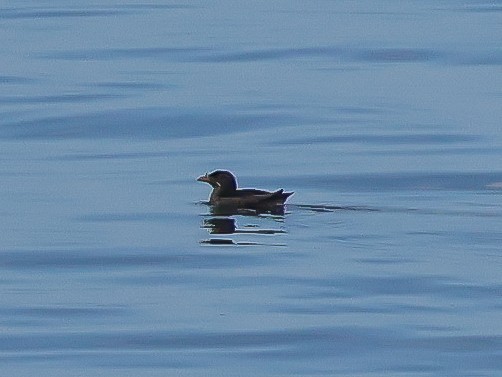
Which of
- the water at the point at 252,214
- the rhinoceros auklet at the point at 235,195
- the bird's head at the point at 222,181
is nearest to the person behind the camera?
the water at the point at 252,214

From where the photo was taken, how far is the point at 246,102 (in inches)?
964

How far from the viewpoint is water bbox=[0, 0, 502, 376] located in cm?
1078

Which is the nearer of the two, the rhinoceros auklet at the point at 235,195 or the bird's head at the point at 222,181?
the rhinoceros auklet at the point at 235,195

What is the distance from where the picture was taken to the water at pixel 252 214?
35.4 ft

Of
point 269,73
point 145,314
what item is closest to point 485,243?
point 145,314

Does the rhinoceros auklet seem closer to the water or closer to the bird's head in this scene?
the bird's head

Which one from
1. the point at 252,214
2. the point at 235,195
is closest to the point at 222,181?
the point at 235,195

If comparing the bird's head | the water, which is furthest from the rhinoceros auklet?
the water

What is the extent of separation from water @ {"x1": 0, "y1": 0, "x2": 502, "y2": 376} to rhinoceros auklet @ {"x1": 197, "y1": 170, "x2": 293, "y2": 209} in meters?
0.13

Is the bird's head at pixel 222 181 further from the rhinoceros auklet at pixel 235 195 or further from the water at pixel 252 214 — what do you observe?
the water at pixel 252 214

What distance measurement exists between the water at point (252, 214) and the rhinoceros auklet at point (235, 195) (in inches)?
5.2

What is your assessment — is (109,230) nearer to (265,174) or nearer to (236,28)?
(265,174)

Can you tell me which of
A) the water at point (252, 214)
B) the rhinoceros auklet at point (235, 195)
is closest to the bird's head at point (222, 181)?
the rhinoceros auklet at point (235, 195)

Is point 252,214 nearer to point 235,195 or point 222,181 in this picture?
point 235,195
